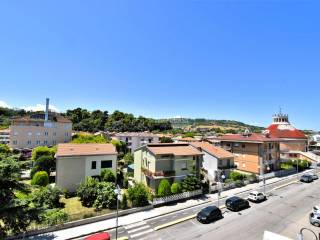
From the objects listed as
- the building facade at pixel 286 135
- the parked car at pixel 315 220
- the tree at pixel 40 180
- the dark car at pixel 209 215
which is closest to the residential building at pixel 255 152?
the building facade at pixel 286 135

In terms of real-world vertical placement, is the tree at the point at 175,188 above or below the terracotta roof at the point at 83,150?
below

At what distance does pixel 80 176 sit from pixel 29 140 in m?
55.9

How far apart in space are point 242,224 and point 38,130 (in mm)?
79217

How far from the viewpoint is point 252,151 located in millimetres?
48969

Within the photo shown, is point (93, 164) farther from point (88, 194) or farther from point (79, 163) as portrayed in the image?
point (88, 194)

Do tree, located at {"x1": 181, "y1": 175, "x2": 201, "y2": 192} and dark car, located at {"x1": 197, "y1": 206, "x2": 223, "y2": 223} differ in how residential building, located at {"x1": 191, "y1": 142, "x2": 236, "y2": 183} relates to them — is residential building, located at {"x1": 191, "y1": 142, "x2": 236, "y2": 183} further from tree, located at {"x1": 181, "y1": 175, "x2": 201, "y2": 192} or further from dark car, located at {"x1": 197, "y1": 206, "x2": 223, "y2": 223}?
dark car, located at {"x1": 197, "y1": 206, "x2": 223, "y2": 223}

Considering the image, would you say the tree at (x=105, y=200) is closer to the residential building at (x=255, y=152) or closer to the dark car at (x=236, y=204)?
the dark car at (x=236, y=204)

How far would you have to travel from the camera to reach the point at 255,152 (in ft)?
159

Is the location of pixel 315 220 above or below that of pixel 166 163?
below

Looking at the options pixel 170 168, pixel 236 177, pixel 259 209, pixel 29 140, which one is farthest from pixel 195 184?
pixel 29 140

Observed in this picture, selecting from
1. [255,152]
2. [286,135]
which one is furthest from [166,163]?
[286,135]

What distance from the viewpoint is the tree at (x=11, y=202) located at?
15766 millimetres

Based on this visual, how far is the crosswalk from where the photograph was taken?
2072 centimetres

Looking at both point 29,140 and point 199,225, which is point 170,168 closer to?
point 199,225
